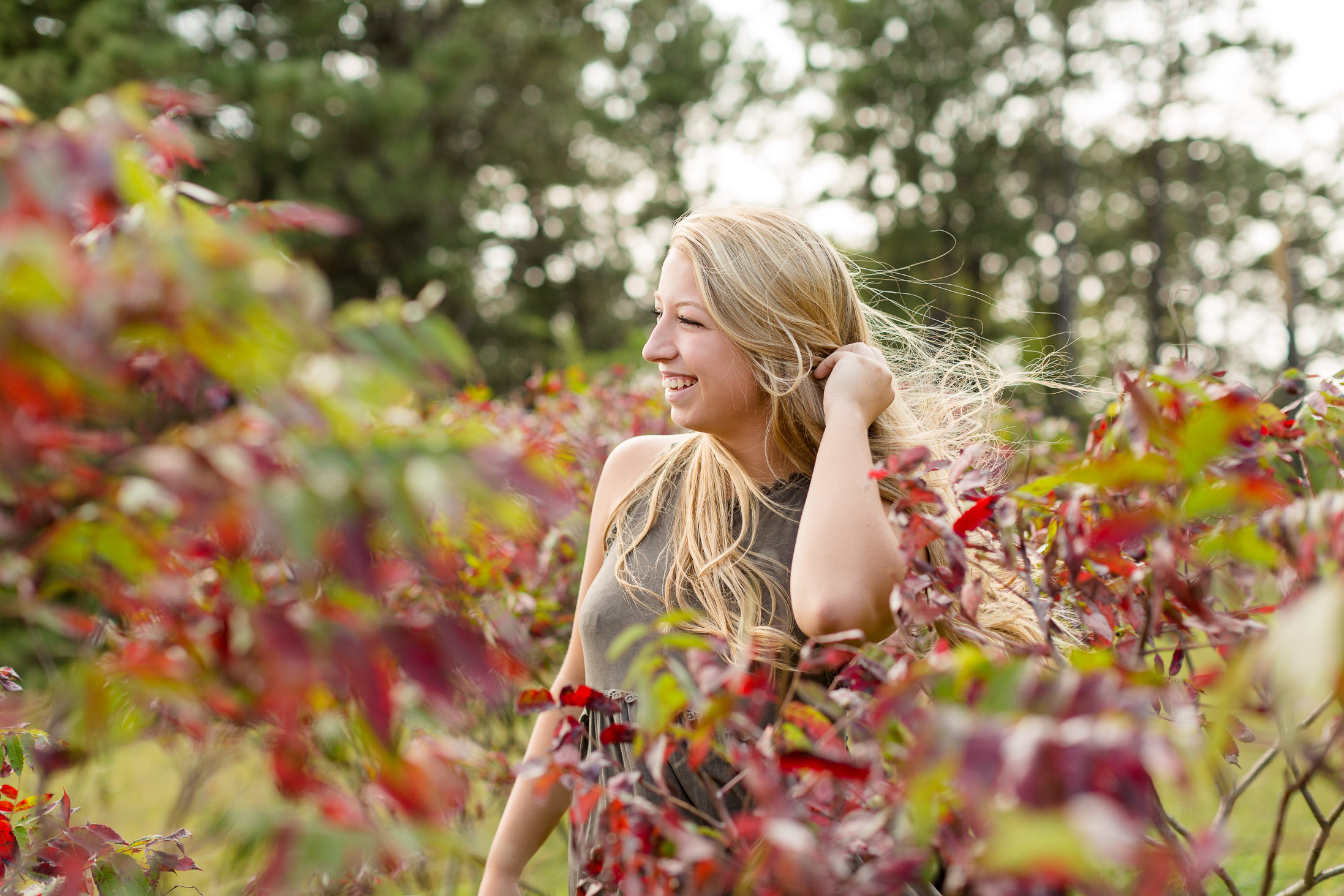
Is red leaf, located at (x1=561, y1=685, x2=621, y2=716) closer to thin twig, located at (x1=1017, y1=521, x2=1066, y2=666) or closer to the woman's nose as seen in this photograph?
thin twig, located at (x1=1017, y1=521, x2=1066, y2=666)

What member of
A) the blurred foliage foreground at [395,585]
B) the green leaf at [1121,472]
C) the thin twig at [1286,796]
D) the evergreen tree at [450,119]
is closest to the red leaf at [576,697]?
the blurred foliage foreground at [395,585]

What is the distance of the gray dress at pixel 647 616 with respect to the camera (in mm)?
1701

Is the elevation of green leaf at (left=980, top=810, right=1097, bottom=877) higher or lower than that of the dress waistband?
higher

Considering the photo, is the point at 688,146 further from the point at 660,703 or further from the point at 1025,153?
the point at 660,703

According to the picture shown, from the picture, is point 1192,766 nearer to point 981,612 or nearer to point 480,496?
point 480,496

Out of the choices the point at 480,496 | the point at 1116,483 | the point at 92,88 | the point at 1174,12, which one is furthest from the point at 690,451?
the point at 1174,12

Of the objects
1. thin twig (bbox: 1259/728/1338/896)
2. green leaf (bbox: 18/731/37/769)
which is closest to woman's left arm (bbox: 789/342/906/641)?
thin twig (bbox: 1259/728/1338/896)

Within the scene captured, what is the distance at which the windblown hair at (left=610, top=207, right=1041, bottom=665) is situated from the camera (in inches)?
74.4

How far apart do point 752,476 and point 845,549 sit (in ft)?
1.85

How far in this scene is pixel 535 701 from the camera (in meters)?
1.12

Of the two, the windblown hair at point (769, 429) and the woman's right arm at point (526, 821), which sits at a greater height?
the windblown hair at point (769, 429)

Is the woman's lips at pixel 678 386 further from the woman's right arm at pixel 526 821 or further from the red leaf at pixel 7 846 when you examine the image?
the red leaf at pixel 7 846

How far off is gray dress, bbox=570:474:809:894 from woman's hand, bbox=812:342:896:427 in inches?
11.0

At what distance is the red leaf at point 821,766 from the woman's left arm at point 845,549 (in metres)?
0.70
